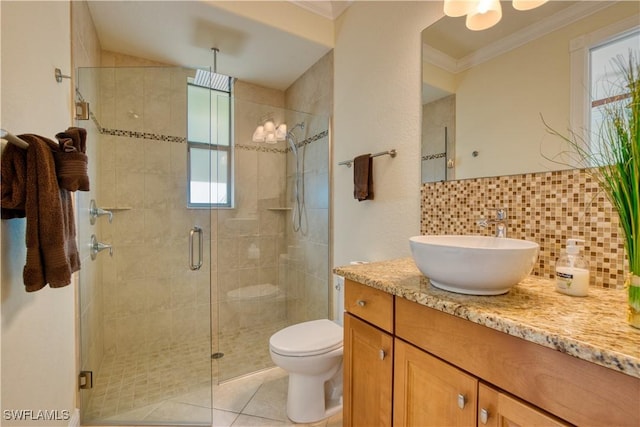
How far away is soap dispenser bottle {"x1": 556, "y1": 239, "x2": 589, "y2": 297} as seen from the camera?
85cm

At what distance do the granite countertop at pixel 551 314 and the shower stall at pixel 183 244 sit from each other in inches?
58.9

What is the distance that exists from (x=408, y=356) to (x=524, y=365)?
350 millimetres

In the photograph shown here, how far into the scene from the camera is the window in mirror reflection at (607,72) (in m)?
0.90

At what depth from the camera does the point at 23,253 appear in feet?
3.31

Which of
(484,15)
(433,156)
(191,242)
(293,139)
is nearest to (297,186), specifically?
(293,139)

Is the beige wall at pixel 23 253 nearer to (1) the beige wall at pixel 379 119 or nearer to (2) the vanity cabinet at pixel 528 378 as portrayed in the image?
(2) the vanity cabinet at pixel 528 378

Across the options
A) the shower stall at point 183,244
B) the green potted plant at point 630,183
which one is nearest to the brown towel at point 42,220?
the shower stall at point 183,244

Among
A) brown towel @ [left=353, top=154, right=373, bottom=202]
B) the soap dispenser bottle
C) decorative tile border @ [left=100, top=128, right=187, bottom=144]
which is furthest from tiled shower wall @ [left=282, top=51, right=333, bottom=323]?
the soap dispenser bottle

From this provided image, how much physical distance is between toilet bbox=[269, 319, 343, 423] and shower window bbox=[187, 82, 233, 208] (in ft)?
4.22

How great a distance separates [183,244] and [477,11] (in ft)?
7.95

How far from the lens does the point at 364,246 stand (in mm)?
1964

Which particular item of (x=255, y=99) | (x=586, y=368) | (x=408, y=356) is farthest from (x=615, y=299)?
(x=255, y=99)

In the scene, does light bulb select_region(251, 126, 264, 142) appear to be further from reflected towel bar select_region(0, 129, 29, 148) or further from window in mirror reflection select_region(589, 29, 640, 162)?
window in mirror reflection select_region(589, 29, 640, 162)

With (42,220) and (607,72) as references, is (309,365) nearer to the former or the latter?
(42,220)
